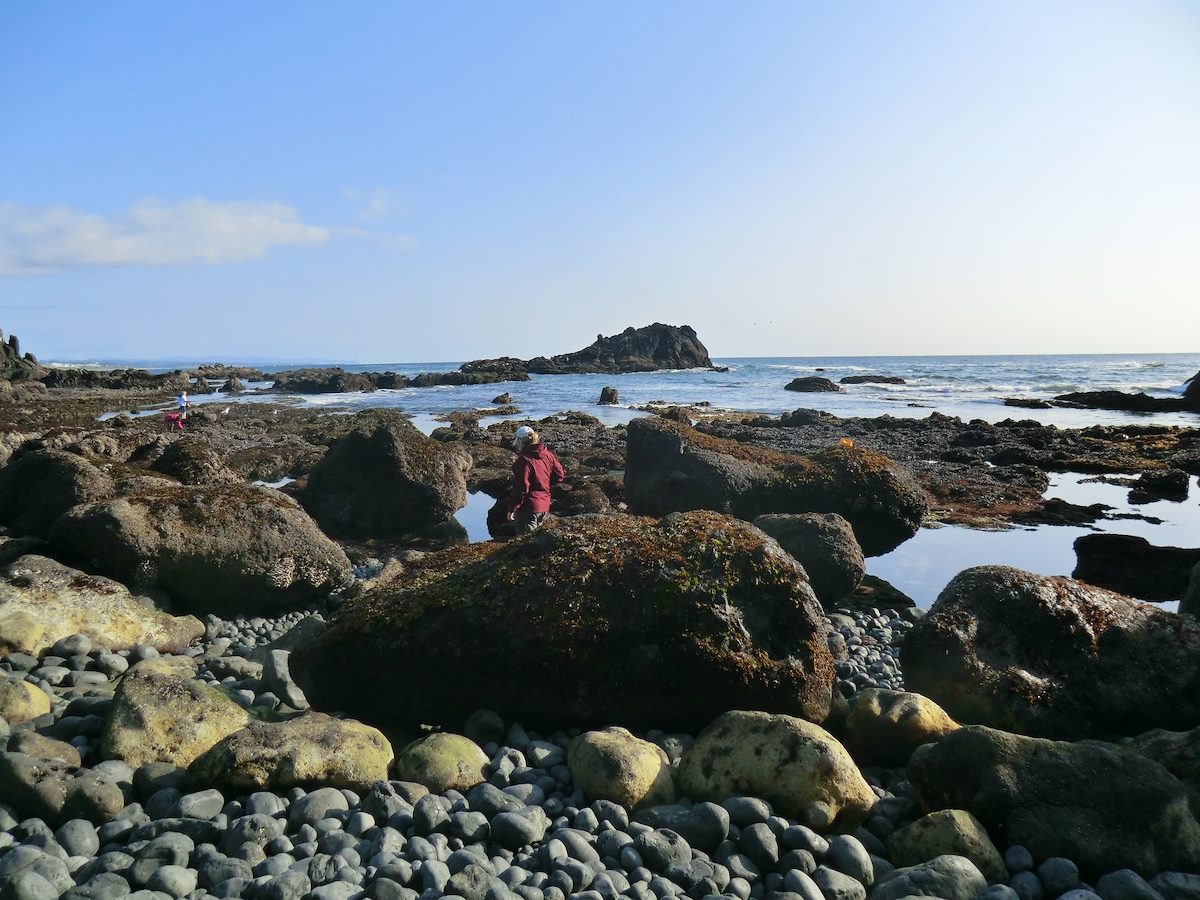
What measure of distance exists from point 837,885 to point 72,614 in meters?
7.35

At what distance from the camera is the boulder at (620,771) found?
187 inches

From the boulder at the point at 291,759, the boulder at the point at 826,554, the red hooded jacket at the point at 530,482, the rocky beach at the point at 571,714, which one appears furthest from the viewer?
the red hooded jacket at the point at 530,482

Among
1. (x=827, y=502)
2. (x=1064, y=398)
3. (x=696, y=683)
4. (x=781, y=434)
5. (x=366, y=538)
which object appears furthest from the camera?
(x=1064, y=398)

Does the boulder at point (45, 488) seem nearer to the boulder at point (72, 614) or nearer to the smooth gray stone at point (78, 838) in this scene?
the boulder at point (72, 614)

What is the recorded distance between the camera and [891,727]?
563 cm

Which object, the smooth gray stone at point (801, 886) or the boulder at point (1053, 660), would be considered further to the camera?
the boulder at point (1053, 660)

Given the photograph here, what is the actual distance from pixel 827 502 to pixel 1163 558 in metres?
4.62

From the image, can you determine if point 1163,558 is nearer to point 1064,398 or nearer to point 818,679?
point 818,679

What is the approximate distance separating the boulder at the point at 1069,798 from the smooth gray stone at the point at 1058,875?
102mm

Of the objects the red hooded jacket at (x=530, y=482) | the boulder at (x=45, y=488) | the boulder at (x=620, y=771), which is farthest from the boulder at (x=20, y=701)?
the red hooded jacket at (x=530, y=482)

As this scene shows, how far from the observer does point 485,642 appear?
5887 mm

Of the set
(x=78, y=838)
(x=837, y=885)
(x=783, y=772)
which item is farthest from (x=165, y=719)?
(x=837, y=885)

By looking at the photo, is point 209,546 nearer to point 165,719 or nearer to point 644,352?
point 165,719

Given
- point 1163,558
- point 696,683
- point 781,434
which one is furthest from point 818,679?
point 781,434
